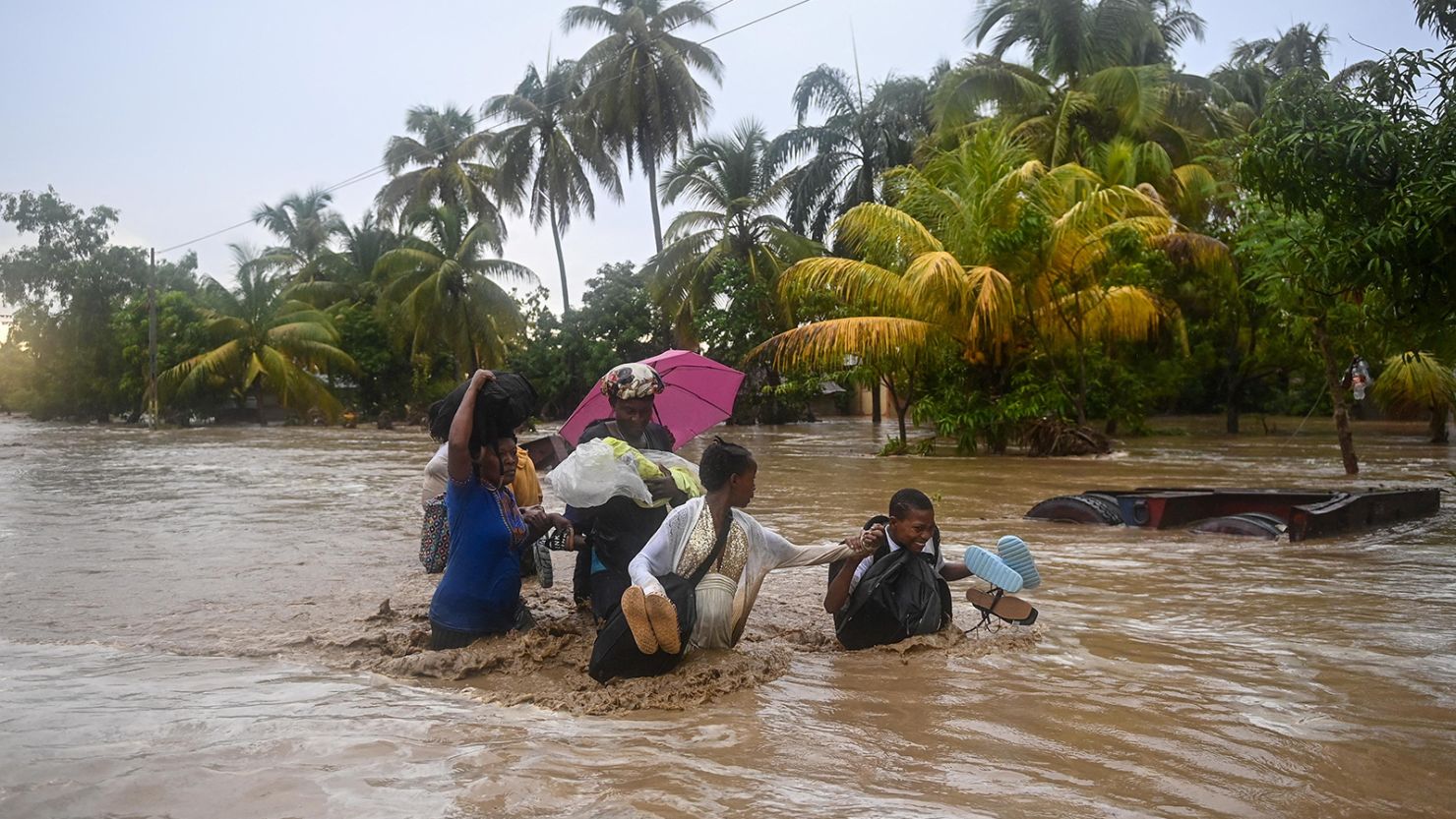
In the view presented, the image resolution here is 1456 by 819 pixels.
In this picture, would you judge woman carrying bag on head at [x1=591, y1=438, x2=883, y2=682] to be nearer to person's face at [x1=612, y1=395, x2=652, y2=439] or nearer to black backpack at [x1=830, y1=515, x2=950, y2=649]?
black backpack at [x1=830, y1=515, x2=950, y2=649]

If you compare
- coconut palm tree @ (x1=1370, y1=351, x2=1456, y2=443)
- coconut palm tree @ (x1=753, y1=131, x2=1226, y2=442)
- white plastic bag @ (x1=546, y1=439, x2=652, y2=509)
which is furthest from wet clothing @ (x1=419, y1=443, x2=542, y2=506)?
coconut palm tree @ (x1=1370, y1=351, x2=1456, y2=443)

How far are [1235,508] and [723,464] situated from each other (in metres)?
7.40

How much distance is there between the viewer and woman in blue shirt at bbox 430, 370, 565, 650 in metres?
4.94

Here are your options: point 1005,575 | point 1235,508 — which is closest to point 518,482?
point 1005,575

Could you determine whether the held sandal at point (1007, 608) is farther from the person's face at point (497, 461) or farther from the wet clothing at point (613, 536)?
the person's face at point (497, 461)

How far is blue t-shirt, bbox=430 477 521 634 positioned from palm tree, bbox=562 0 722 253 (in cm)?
3249

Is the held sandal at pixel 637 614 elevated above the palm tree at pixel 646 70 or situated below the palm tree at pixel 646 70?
below

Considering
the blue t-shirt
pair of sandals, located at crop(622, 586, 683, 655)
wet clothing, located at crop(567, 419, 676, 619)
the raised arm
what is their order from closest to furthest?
pair of sandals, located at crop(622, 586, 683, 655), the raised arm, the blue t-shirt, wet clothing, located at crop(567, 419, 676, 619)

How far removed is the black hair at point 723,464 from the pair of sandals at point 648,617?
56 centimetres

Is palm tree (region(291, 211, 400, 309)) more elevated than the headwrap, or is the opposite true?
palm tree (region(291, 211, 400, 309))

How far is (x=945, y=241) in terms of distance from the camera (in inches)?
864

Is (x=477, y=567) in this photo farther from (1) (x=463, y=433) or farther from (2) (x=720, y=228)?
(2) (x=720, y=228)

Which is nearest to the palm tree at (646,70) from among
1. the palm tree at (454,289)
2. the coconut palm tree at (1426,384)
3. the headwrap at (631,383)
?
the palm tree at (454,289)

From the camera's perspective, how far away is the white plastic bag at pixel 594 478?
17.5 ft
